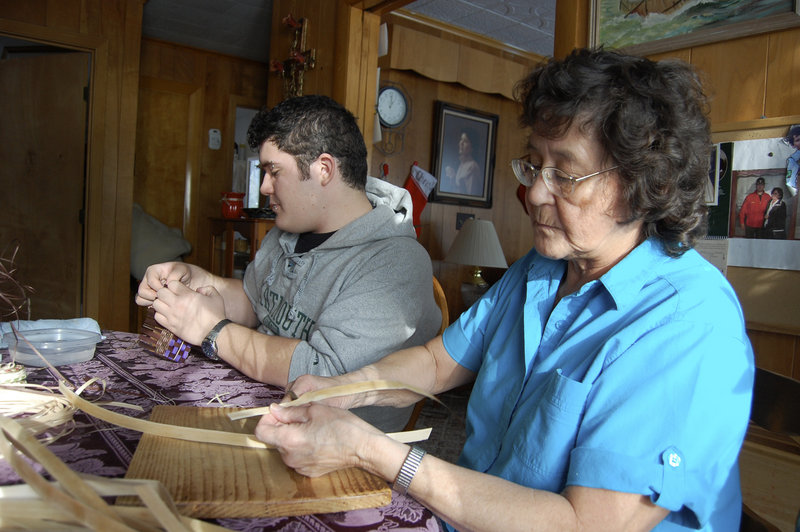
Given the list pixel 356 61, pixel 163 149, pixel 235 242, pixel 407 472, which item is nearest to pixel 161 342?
pixel 407 472

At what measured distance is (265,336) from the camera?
4.40ft

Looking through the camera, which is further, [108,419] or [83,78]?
[83,78]

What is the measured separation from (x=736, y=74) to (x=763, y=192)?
35 cm

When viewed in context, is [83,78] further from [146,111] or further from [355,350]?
[355,350]

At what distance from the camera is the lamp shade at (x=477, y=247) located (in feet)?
13.8

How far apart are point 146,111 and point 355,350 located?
473 cm

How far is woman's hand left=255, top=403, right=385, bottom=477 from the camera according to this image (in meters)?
0.71

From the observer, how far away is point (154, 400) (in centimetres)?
105

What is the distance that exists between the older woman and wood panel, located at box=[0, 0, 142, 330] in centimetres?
367

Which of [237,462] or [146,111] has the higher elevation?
[146,111]

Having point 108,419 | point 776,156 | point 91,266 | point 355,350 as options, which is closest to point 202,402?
point 108,419

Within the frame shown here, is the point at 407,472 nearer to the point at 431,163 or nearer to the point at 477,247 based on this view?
the point at 477,247

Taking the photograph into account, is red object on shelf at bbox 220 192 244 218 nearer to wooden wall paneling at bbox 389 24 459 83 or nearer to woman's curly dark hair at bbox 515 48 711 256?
wooden wall paneling at bbox 389 24 459 83

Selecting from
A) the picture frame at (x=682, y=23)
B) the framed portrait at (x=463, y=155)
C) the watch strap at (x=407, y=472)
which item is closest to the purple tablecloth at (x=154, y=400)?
the watch strap at (x=407, y=472)
